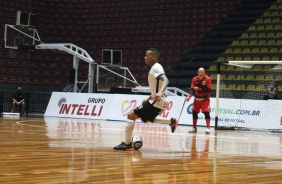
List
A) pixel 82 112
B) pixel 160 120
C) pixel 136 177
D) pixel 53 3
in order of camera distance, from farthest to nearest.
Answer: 1. pixel 53 3
2. pixel 82 112
3. pixel 160 120
4. pixel 136 177

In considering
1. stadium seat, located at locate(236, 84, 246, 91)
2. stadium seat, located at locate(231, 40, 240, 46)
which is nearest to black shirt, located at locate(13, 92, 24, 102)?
stadium seat, located at locate(236, 84, 246, 91)

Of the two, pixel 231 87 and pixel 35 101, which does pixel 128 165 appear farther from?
pixel 35 101

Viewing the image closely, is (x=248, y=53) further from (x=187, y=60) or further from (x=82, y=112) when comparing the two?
(x=82, y=112)

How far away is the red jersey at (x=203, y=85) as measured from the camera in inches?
693

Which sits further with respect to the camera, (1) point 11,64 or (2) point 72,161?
(1) point 11,64

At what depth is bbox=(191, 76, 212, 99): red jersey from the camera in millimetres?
17609

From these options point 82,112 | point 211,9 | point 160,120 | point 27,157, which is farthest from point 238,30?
point 27,157

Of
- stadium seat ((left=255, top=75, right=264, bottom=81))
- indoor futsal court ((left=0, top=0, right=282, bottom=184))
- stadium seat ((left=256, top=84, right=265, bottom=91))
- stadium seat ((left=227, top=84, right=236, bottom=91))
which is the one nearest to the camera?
indoor futsal court ((left=0, top=0, right=282, bottom=184))

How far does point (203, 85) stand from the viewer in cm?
1769

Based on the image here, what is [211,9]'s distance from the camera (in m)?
34.4

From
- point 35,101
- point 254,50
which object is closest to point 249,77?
point 254,50

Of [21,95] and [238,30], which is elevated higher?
[238,30]

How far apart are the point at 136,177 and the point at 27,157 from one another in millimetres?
2244

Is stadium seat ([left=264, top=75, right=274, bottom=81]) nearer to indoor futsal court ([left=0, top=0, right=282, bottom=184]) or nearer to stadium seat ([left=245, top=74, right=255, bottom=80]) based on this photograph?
indoor futsal court ([left=0, top=0, right=282, bottom=184])
